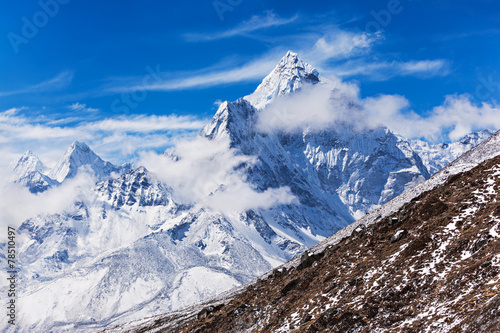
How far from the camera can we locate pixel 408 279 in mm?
31641

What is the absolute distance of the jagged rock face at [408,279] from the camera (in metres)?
27.2

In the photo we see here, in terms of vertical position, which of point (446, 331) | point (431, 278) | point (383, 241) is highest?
point (383, 241)

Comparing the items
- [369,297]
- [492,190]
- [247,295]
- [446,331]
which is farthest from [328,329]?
[247,295]

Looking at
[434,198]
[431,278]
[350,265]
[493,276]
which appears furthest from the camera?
[434,198]

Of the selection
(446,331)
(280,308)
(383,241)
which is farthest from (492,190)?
(280,308)

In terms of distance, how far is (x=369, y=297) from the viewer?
106 feet

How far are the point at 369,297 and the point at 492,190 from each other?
13959mm

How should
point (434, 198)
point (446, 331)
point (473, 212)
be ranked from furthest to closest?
point (434, 198) → point (473, 212) → point (446, 331)

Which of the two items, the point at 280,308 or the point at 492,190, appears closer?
the point at 492,190

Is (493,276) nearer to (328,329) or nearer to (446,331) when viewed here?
(446,331)

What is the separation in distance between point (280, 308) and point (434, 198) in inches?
658

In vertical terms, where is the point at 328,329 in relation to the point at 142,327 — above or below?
below

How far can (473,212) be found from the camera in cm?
3594

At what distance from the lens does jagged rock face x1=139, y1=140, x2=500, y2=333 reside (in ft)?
89.2
